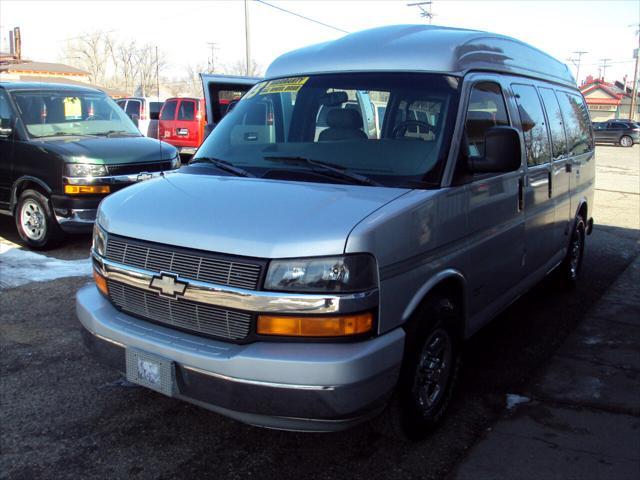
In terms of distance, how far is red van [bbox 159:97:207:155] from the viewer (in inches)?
725

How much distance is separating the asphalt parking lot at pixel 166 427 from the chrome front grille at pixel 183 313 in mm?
768

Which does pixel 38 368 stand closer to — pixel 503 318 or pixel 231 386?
pixel 231 386

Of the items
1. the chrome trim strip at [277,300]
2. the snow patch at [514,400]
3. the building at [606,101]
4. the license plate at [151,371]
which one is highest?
the building at [606,101]

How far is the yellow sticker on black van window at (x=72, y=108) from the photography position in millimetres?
8156

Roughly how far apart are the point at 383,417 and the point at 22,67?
5376 centimetres

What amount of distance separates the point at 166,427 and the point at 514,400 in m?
2.24

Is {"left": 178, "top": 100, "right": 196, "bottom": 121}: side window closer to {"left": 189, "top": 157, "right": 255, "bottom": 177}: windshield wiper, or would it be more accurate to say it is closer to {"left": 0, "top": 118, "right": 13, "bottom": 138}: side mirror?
{"left": 0, "top": 118, "right": 13, "bottom": 138}: side mirror

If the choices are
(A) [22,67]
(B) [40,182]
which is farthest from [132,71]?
(B) [40,182]

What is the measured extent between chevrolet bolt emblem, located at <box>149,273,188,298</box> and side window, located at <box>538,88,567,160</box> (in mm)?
3688

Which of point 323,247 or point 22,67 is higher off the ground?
point 22,67

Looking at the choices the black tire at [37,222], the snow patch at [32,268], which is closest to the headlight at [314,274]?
the snow patch at [32,268]

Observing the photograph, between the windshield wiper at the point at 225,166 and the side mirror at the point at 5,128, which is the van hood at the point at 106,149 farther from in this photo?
the windshield wiper at the point at 225,166

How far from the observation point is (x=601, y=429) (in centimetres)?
369

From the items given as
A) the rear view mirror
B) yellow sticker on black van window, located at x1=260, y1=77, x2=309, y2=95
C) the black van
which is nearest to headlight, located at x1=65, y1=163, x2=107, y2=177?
the black van
